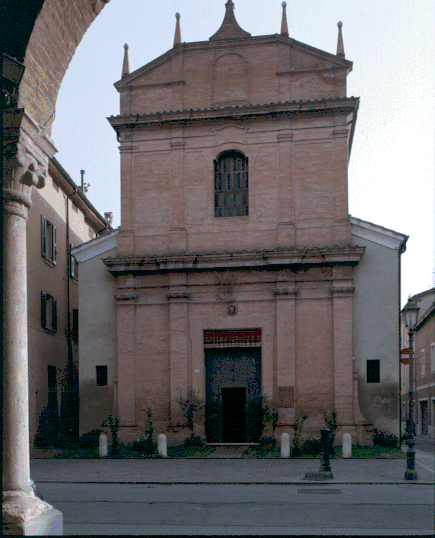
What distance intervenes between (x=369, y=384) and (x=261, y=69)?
11.7m

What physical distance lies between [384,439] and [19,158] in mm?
18237

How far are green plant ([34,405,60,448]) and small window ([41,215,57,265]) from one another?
5.78 metres

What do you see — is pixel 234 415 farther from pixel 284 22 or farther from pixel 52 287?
pixel 284 22

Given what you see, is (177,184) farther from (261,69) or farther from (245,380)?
(245,380)

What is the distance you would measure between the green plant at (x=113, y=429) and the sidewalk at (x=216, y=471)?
93 centimetres

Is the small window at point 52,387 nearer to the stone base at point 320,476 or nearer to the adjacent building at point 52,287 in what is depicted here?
the adjacent building at point 52,287

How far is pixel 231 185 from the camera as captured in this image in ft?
75.9

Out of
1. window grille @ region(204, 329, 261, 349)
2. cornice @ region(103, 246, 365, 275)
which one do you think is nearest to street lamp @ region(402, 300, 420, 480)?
cornice @ region(103, 246, 365, 275)

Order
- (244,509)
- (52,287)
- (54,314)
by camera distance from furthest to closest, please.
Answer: (54,314) < (52,287) < (244,509)

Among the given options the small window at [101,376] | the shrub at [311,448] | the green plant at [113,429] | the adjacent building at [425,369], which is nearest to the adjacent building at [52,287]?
the small window at [101,376]

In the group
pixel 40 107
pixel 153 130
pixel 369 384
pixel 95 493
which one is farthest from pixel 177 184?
pixel 40 107

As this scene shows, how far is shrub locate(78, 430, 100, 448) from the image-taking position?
21906mm

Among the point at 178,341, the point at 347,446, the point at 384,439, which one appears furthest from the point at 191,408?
the point at 384,439

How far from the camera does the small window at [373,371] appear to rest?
70.5 feet
